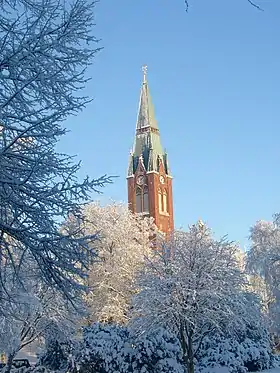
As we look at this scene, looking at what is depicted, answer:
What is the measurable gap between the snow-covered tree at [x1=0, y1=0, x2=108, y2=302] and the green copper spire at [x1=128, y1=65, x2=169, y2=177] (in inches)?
1955

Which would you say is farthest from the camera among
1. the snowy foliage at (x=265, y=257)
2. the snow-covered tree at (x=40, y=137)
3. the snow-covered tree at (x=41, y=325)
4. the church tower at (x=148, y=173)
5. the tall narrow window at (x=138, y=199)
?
the tall narrow window at (x=138, y=199)

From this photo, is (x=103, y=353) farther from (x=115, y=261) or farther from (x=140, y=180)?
(x=140, y=180)

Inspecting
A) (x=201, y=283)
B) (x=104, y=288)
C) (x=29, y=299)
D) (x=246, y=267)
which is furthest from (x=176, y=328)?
(x=246, y=267)

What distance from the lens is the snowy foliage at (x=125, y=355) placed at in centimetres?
1741

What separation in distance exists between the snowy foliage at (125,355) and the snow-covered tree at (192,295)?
934 millimetres

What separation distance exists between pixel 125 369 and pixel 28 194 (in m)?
13.8

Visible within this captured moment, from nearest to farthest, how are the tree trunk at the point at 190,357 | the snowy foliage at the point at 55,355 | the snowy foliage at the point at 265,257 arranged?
the tree trunk at the point at 190,357 → the snowy foliage at the point at 55,355 → the snowy foliage at the point at 265,257

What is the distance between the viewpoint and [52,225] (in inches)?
198

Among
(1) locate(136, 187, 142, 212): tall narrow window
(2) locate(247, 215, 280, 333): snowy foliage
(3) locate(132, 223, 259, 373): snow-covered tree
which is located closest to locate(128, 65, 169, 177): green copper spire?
(1) locate(136, 187, 142, 212): tall narrow window

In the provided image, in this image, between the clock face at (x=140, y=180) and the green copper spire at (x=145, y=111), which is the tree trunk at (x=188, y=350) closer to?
the clock face at (x=140, y=180)

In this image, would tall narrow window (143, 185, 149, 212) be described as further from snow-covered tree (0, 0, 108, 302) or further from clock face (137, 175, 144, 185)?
snow-covered tree (0, 0, 108, 302)

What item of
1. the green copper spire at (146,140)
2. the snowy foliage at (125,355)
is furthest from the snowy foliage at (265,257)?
the green copper spire at (146,140)

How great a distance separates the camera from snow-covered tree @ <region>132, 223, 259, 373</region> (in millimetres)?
16328

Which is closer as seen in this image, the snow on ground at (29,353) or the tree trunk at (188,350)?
the tree trunk at (188,350)
